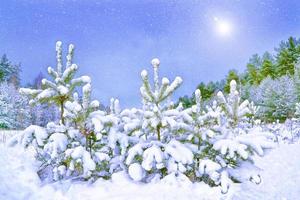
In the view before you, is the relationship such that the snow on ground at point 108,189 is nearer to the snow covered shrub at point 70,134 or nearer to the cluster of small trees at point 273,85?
the snow covered shrub at point 70,134

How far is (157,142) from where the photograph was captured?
7.03 m

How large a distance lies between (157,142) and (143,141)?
0.33 meters

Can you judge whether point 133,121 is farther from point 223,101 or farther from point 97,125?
point 223,101

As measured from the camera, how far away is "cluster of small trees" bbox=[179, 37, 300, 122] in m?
42.3

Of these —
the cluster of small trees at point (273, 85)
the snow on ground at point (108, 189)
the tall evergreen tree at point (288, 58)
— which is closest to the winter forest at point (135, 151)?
the snow on ground at point (108, 189)

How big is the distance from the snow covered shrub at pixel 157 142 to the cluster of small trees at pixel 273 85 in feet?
113

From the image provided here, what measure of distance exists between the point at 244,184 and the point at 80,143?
3012 mm

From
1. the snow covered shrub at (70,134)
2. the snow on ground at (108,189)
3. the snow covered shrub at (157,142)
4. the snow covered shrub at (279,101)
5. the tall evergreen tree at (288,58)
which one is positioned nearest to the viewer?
the snow on ground at (108,189)

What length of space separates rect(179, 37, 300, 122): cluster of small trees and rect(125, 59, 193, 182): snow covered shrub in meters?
34.4

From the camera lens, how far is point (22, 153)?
8.66 meters

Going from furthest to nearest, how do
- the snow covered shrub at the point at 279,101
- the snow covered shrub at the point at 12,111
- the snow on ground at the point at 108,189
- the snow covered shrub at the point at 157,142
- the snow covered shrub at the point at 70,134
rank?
the snow covered shrub at the point at 279,101 < the snow covered shrub at the point at 12,111 < the snow covered shrub at the point at 70,134 < the snow covered shrub at the point at 157,142 < the snow on ground at the point at 108,189

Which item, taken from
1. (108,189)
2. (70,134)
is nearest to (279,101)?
(70,134)

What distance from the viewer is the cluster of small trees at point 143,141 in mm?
6867

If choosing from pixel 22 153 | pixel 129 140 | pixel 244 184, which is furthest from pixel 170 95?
pixel 22 153
